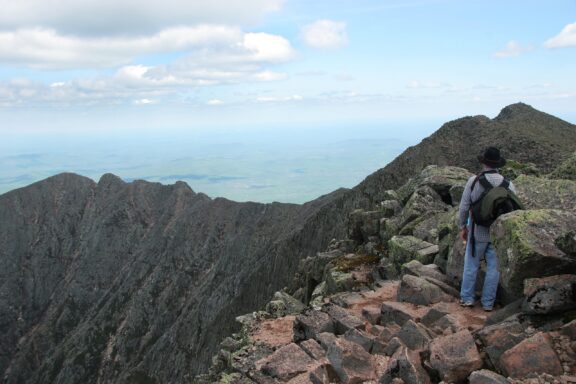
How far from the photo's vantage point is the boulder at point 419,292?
14.5 m

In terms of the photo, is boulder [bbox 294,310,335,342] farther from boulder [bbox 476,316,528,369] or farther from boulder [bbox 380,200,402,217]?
boulder [bbox 380,200,402,217]

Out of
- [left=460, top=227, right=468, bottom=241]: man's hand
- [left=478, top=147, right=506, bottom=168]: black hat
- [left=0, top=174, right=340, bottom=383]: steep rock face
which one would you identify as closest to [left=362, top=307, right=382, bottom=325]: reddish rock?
[left=460, top=227, right=468, bottom=241]: man's hand

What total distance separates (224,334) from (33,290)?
117 meters

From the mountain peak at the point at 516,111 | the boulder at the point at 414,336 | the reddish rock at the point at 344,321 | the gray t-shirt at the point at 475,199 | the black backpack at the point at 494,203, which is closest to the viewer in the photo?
the boulder at the point at 414,336

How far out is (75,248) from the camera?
16450cm

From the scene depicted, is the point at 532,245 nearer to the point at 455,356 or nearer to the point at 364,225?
the point at 455,356

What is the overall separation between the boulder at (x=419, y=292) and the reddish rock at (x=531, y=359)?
5.14m

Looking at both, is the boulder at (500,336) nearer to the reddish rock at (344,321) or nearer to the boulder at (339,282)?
the reddish rock at (344,321)

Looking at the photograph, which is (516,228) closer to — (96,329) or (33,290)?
A: (96,329)

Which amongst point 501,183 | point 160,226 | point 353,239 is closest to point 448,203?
point 353,239

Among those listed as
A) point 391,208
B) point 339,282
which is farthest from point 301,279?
point 339,282

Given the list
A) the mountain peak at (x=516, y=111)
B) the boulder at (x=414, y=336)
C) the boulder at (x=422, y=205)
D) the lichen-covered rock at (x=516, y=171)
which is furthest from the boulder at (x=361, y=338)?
the mountain peak at (x=516, y=111)

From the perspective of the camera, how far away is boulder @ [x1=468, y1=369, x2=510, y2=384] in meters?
8.52

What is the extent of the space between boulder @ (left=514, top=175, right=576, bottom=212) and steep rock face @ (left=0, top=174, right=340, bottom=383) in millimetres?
55805
